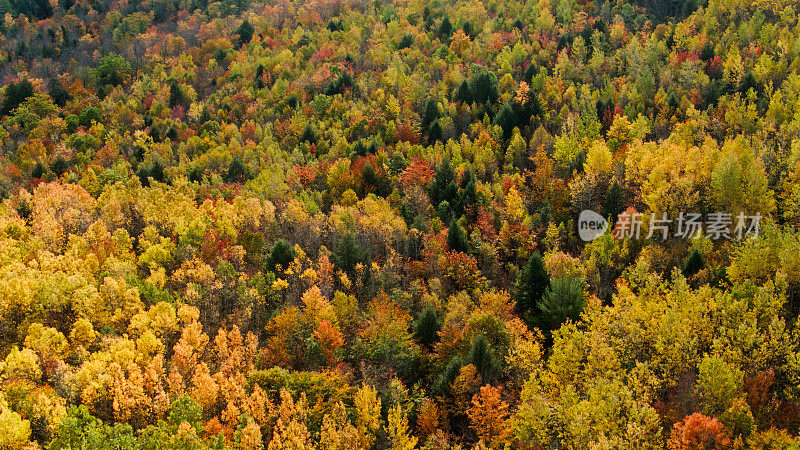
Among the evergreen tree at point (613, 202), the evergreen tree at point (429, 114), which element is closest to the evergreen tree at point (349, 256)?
the evergreen tree at point (613, 202)

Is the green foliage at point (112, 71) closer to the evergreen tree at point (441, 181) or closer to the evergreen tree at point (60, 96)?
the evergreen tree at point (60, 96)

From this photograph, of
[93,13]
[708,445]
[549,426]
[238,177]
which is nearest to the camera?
[708,445]

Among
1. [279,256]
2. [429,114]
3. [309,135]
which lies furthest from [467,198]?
[309,135]

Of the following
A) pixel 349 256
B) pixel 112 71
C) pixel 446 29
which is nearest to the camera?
pixel 349 256

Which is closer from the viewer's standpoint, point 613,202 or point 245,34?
point 613,202

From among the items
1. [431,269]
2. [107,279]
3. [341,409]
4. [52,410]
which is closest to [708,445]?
[341,409]

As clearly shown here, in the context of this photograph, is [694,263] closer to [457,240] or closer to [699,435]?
[699,435]

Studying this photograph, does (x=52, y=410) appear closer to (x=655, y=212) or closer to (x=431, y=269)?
(x=431, y=269)

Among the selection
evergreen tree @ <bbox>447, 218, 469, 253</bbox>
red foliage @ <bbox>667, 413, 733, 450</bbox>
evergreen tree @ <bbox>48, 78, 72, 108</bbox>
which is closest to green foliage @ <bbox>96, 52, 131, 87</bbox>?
evergreen tree @ <bbox>48, 78, 72, 108</bbox>

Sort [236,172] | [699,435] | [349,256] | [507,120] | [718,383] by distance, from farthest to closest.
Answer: [507,120]
[236,172]
[349,256]
[718,383]
[699,435]

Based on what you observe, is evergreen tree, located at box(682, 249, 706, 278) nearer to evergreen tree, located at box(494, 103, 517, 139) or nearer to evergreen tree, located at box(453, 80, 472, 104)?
evergreen tree, located at box(494, 103, 517, 139)

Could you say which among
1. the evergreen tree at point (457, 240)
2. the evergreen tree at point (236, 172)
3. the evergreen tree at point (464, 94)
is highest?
the evergreen tree at point (464, 94)
